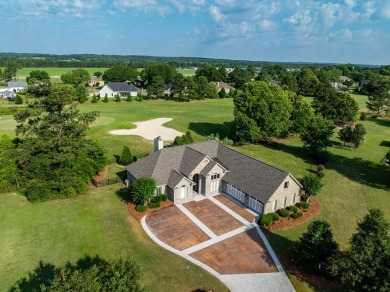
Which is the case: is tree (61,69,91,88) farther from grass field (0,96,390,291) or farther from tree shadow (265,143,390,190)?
tree shadow (265,143,390,190)

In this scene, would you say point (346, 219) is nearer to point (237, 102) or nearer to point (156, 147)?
point (156, 147)

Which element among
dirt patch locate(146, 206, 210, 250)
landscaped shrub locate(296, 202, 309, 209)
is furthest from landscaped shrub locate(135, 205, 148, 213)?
landscaped shrub locate(296, 202, 309, 209)

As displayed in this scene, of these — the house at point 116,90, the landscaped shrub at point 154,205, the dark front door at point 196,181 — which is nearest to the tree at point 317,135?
the dark front door at point 196,181

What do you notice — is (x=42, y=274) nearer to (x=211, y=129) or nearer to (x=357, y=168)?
(x=357, y=168)

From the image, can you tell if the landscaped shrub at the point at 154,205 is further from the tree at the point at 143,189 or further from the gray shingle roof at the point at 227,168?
the gray shingle roof at the point at 227,168

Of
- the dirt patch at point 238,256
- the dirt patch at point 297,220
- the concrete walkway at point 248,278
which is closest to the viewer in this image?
the concrete walkway at point 248,278

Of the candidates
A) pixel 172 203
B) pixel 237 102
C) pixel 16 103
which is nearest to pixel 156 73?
pixel 16 103
